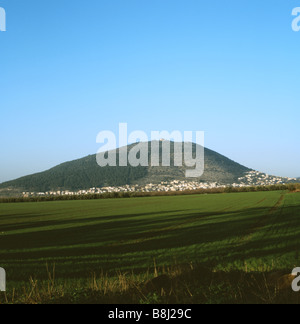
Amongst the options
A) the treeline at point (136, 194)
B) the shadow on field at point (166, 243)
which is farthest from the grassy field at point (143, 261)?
the treeline at point (136, 194)

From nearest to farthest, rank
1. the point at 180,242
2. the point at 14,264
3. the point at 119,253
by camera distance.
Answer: the point at 14,264, the point at 119,253, the point at 180,242

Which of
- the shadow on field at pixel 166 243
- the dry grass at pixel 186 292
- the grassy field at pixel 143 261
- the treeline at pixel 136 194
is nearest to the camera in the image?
the dry grass at pixel 186 292

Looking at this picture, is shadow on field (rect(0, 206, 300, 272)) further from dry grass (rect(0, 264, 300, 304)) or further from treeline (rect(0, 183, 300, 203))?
treeline (rect(0, 183, 300, 203))

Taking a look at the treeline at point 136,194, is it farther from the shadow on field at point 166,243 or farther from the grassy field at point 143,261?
the grassy field at point 143,261

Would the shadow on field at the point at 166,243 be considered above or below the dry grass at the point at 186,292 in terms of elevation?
below

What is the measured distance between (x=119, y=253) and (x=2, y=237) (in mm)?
13213

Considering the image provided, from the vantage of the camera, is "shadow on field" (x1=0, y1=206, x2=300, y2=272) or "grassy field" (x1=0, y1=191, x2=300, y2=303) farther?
"shadow on field" (x1=0, y1=206, x2=300, y2=272)

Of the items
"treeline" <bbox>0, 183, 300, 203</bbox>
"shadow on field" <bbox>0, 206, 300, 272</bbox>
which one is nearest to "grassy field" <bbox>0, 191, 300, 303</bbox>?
"shadow on field" <bbox>0, 206, 300, 272</bbox>

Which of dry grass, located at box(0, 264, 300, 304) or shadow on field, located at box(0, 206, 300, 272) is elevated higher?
dry grass, located at box(0, 264, 300, 304)

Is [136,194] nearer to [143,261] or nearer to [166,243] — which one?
[166,243]

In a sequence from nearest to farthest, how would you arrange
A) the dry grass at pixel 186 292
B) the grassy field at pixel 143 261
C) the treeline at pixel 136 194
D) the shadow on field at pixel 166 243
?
the dry grass at pixel 186 292, the grassy field at pixel 143 261, the shadow on field at pixel 166 243, the treeline at pixel 136 194
